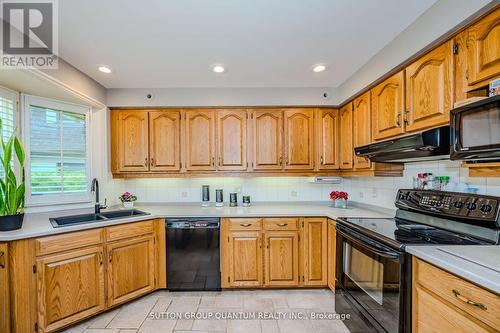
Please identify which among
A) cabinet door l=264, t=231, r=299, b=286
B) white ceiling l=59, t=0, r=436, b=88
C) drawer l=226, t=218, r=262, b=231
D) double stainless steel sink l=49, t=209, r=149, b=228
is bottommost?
cabinet door l=264, t=231, r=299, b=286

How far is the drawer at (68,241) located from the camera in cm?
191

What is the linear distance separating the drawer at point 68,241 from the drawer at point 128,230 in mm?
79

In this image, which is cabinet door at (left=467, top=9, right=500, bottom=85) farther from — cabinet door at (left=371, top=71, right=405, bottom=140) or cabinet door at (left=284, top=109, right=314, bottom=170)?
cabinet door at (left=284, top=109, right=314, bottom=170)

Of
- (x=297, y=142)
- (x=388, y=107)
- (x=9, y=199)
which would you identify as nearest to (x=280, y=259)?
(x=297, y=142)

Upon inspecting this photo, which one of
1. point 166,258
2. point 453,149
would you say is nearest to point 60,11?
point 166,258

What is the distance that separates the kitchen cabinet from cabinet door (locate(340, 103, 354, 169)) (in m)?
1.65

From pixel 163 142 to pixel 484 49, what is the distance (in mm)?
2948

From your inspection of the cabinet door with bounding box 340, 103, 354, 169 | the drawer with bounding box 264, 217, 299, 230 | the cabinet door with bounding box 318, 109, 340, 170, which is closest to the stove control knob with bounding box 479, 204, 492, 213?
the cabinet door with bounding box 340, 103, 354, 169

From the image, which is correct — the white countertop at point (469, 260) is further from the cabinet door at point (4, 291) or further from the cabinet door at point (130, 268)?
the cabinet door at point (4, 291)

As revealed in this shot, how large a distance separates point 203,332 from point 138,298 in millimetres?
939

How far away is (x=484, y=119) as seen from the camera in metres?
1.21

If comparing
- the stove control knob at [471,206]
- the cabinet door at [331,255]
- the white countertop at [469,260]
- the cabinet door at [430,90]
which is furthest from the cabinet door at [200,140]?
the stove control knob at [471,206]

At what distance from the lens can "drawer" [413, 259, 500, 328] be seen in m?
0.97

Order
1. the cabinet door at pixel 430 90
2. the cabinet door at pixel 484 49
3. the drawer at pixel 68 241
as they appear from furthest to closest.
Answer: the drawer at pixel 68 241 < the cabinet door at pixel 430 90 < the cabinet door at pixel 484 49
